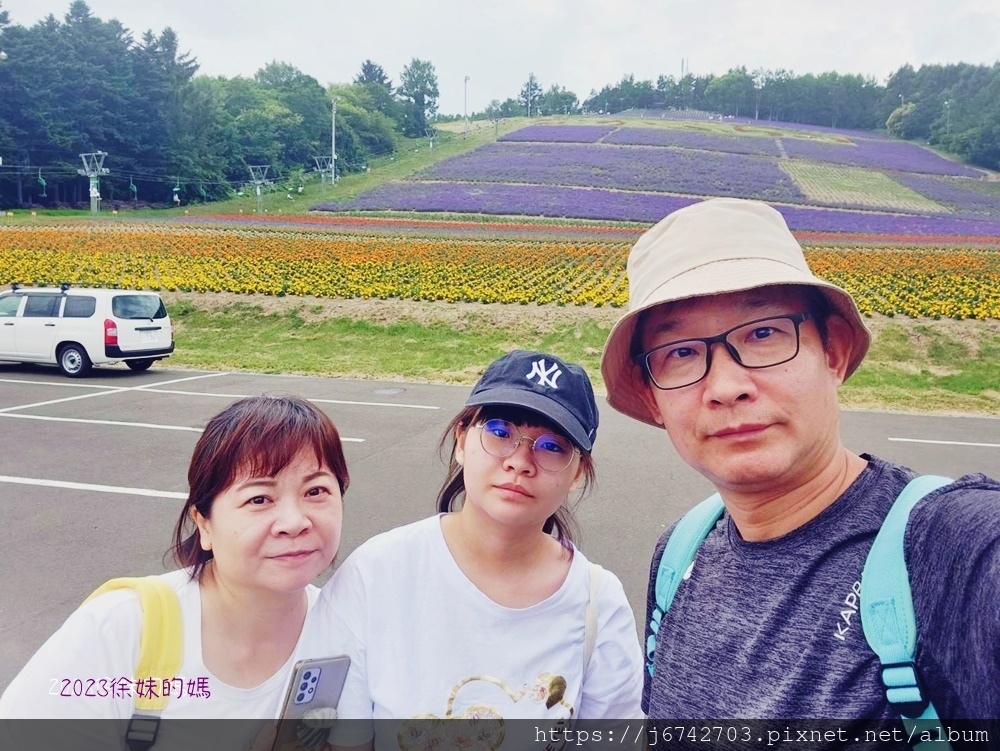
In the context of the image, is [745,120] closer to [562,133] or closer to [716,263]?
[562,133]

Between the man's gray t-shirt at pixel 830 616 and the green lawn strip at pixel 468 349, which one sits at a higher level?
the man's gray t-shirt at pixel 830 616

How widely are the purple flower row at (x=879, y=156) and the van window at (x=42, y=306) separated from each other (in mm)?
52039

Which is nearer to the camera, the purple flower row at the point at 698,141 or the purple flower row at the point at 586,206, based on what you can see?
the purple flower row at the point at 586,206

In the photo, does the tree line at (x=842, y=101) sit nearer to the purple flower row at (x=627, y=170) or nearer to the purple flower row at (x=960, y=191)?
the purple flower row at (x=960, y=191)

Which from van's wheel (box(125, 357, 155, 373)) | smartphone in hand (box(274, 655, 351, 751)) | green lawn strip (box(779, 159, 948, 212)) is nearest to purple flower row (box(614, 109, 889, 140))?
green lawn strip (box(779, 159, 948, 212))

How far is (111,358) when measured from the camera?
10.8 meters

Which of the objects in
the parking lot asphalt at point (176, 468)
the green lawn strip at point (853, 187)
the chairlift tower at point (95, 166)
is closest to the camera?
the parking lot asphalt at point (176, 468)

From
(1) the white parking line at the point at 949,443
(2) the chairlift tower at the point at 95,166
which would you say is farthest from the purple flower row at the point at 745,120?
(1) the white parking line at the point at 949,443

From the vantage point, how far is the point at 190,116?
184 feet

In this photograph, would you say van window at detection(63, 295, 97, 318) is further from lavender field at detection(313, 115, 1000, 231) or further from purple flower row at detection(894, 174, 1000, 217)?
purple flower row at detection(894, 174, 1000, 217)

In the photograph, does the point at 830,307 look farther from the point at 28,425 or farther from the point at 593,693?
the point at 28,425

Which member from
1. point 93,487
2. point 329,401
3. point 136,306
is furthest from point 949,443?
point 136,306

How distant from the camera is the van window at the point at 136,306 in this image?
10.9 m

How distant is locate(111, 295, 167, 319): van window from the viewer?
35.8 feet
